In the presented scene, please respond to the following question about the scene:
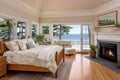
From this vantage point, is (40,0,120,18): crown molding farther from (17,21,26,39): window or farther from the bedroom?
(17,21,26,39): window

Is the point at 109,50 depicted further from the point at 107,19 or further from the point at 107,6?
the point at 107,6

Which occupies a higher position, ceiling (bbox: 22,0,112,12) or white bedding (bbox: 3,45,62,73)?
ceiling (bbox: 22,0,112,12)

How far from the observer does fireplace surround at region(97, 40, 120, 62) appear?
18.0ft

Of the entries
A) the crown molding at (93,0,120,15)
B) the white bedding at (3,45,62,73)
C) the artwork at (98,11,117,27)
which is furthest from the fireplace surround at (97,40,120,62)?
the white bedding at (3,45,62,73)

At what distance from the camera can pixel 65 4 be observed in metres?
7.70

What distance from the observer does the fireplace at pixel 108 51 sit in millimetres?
5755

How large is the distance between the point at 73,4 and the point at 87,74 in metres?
5.05

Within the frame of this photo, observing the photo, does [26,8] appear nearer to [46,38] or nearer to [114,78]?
[46,38]

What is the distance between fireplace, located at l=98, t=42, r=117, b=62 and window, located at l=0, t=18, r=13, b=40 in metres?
4.92

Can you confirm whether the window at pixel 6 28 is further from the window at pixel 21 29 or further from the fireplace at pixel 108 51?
the fireplace at pixel 108 51

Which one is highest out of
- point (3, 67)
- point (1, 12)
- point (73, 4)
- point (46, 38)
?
point (73, 4)

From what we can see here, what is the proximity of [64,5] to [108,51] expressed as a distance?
406 centimetres

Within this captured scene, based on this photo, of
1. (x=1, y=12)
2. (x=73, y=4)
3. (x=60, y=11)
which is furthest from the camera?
(x=60, y=11)

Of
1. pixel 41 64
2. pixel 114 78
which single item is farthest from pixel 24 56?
pixel 114 78
